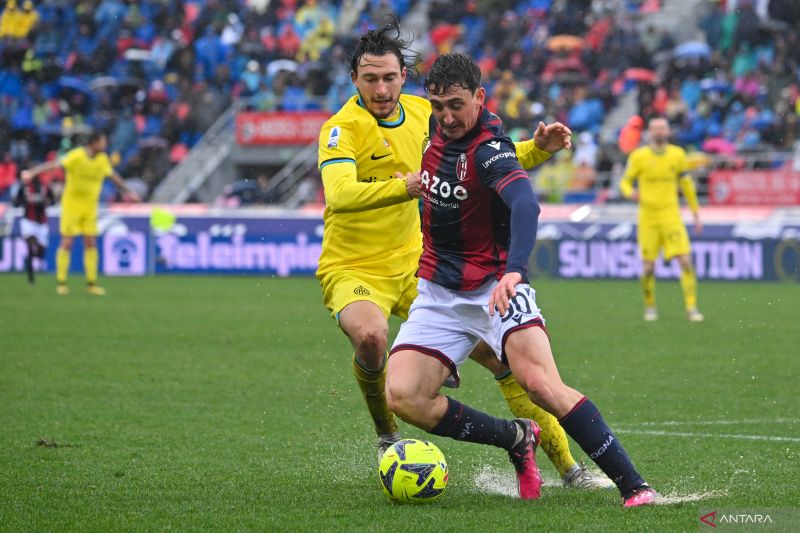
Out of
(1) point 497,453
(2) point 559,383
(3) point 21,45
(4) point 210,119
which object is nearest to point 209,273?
(4) point 210,119

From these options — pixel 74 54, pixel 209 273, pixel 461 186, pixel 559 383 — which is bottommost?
pixel 209 273

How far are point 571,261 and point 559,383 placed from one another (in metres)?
16.4

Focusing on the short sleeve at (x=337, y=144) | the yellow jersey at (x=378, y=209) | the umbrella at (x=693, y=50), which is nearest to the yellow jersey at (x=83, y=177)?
the umbrella at (x=693, y=50)

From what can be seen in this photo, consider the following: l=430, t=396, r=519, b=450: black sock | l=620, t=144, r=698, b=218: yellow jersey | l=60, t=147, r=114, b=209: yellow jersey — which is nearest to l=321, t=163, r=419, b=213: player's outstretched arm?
l=430, t=396, r=519, b=450: black sock

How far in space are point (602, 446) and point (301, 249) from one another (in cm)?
1780

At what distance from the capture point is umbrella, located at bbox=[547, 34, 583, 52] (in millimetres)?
26031

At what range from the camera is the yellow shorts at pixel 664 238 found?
49.5ft

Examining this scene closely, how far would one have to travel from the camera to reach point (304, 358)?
1138 centimetres

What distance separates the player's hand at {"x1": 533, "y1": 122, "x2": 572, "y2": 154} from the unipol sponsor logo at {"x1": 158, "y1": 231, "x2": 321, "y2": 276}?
1658 cm

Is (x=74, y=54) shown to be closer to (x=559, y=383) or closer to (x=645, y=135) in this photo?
(x=645, y=135)

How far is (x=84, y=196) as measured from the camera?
1883 cm

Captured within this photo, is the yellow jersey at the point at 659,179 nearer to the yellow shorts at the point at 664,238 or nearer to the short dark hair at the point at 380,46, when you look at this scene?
the yellow shorts at the point at 664,238

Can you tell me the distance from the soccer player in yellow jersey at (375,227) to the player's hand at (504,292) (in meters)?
1.07

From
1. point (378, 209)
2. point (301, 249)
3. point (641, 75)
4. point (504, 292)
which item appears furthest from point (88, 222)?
point (504, 292)
